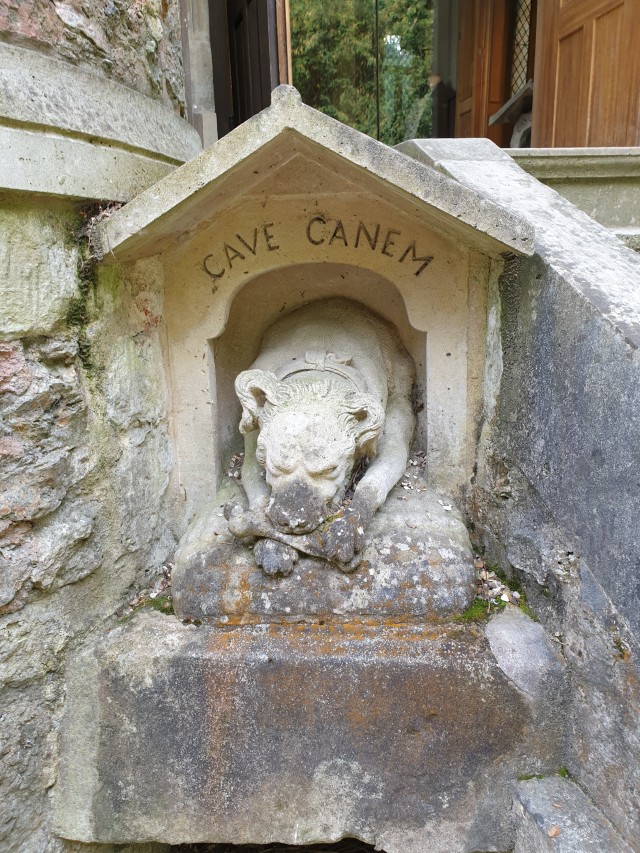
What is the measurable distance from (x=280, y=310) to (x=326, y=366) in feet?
2.14

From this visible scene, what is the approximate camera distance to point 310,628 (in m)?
1.96

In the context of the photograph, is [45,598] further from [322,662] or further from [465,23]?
[465,23]

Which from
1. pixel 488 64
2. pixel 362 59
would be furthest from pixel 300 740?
pixel 362 59

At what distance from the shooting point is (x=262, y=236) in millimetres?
2365

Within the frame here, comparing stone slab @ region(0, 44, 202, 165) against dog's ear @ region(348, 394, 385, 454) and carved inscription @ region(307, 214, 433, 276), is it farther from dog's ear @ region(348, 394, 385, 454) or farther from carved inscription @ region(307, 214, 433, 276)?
dog's ear @ region(348, 394, 385, 454)

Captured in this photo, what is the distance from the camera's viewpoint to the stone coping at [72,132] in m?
1.59

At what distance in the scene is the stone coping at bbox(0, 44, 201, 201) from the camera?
1.59m

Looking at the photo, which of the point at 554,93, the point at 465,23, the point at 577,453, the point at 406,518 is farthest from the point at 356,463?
the point at 465,23

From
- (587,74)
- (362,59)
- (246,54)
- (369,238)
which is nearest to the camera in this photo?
(369,238)

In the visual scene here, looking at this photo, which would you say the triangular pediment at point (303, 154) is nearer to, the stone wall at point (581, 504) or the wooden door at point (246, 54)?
the stone wall at point (581, 504)

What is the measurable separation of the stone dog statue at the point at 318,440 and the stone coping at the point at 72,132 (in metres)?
0.81

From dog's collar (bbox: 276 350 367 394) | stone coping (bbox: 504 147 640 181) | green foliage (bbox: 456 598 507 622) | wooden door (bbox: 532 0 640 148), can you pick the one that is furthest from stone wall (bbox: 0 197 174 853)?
wooden door (bbox: 532 0 640 148)

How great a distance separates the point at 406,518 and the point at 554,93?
323cm

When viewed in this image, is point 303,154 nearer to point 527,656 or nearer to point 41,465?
point 41,465
